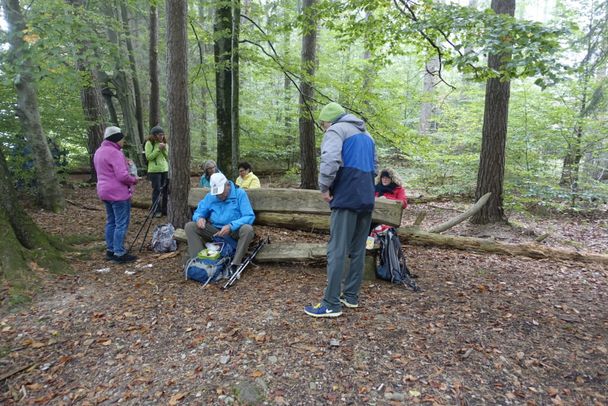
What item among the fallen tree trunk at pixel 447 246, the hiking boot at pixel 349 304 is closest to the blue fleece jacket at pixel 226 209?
the fallen tree trunk at pixel 447 246

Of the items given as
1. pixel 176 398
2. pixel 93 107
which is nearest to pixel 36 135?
pixel 93 107

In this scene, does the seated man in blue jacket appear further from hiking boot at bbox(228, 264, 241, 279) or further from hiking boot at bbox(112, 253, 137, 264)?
hiking boot at bbox(112, 253, 137, 264)

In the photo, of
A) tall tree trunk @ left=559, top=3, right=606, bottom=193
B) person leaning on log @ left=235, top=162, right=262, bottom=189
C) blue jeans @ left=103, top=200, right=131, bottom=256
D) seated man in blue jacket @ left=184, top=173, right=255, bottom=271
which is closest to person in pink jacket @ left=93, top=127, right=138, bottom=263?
blue jeans @ left=103, top=200, right=131, bottom=256

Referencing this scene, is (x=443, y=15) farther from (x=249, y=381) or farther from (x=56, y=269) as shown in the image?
(x=56, y=269)

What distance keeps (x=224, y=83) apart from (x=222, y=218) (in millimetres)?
3976

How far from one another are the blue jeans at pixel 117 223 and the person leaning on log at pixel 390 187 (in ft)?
12.9

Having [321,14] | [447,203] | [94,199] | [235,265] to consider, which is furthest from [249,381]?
[447,203]

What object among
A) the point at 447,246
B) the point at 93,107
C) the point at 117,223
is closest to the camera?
the point at 117,223

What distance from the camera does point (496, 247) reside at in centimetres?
591

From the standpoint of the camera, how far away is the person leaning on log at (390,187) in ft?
18.5

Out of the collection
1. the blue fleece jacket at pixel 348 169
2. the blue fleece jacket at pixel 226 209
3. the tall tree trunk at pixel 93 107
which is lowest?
the blue fleece jacket at pixel 226 209

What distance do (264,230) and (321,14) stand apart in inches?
159

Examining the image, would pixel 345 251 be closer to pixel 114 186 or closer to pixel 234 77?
pixel 114 186

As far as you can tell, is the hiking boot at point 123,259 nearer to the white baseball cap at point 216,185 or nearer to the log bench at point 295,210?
the log bench at point 295,210
